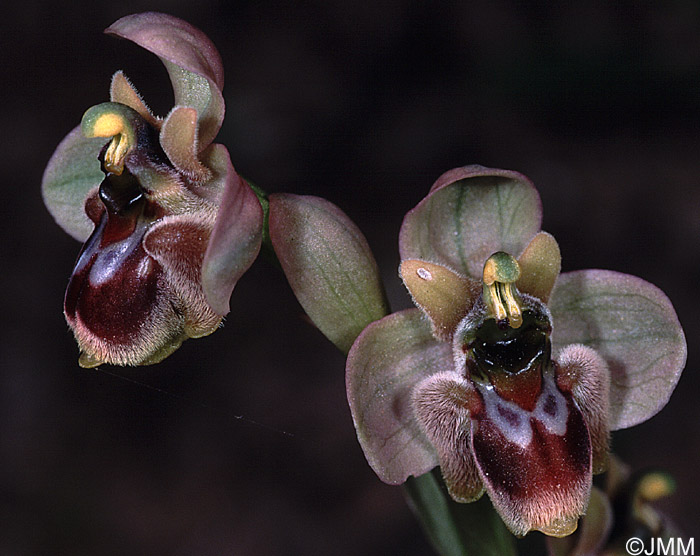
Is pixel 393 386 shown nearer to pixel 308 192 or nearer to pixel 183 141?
pixel 183 141

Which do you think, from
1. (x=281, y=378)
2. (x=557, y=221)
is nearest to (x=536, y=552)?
(x=281, y=378)

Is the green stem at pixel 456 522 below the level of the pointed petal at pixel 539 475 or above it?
below

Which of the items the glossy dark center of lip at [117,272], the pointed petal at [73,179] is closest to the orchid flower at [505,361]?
the glossy dark center of lip at [117,272]

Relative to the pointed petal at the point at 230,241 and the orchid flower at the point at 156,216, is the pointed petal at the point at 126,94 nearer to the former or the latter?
the orchid flower at the point at 156,216

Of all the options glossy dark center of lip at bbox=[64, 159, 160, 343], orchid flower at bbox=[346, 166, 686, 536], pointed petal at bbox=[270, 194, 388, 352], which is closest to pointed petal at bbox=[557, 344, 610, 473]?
orchid flower at bbox=[346, 166, 686, 536]

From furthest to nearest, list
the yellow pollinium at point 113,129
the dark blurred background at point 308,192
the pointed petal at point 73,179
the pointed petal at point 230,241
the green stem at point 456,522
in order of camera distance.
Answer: the dark blurred background at point 308,192 → the pointed petal at point 73,179 → the green stem at point 456,522 → the yellow pollinium at point 113,129 → the pointed petal at point 230,241

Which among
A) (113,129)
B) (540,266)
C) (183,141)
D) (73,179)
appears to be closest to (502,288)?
(540,266)
